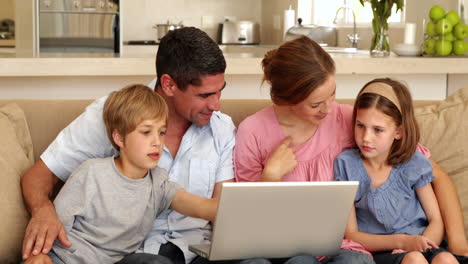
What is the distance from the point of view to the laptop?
5.45ft

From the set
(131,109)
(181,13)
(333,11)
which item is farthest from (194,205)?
(181,13)

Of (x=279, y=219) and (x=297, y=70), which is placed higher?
(x=297, y=70)

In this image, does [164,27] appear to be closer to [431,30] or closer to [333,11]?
[333,11]

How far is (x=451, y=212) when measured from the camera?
6.91 feet

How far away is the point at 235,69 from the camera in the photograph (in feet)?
9.22

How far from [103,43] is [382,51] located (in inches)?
120

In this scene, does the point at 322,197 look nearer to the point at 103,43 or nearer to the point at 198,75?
the point at 198,75

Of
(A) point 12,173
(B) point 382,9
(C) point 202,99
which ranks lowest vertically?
(A) point 12,173

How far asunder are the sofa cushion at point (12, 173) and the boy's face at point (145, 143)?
35 centimetres

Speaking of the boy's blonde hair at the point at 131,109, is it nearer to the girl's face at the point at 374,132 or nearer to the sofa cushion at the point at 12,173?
the sofa cushion at the point at 12,173

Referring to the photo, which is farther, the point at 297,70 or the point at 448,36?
the point at 448,36

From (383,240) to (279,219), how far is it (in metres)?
0.48

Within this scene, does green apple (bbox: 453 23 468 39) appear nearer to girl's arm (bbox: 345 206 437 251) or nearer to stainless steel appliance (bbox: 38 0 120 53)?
girl's arm (bbox: 345 206 437 251)

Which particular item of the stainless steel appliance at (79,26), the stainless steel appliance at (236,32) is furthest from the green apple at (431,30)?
the stainless steel appliance at (236,32)
